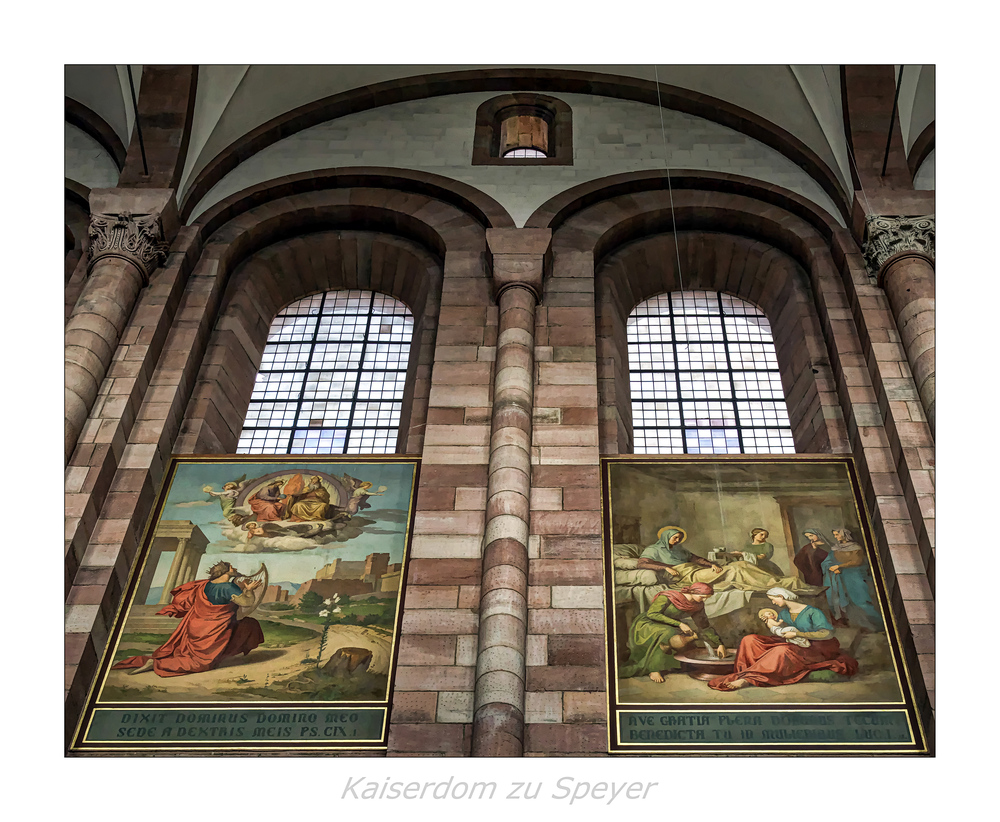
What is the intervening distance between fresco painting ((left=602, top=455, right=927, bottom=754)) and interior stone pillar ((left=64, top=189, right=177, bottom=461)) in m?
6.17

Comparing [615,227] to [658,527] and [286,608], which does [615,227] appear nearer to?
[658,527]

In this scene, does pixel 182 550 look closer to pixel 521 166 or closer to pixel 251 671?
pixel 251 671

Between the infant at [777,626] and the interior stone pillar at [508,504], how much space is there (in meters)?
2.53

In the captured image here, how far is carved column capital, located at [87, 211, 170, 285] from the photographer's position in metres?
15.9

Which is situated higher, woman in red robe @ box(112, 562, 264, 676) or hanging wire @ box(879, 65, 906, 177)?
hanging wire @ box(879, 65, 906, 177)

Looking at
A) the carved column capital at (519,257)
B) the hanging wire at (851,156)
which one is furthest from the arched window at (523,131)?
the hanging wire at (851,156)

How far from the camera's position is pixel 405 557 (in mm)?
13391

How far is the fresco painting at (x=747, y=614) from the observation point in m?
11.6

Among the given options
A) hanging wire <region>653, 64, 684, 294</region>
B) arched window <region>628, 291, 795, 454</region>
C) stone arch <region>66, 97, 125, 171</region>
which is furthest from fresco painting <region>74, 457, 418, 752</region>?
stone arch <region>66, 97, 125, 171</region>

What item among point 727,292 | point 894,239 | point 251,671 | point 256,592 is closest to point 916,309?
point 894,239

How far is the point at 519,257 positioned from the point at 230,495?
4.91 metres

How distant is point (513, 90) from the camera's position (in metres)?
20.0

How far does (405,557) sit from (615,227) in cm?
639

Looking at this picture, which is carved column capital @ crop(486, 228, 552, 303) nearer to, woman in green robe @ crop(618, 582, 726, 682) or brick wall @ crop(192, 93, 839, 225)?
brick wall @ crop(192, 93, 839, 225)
